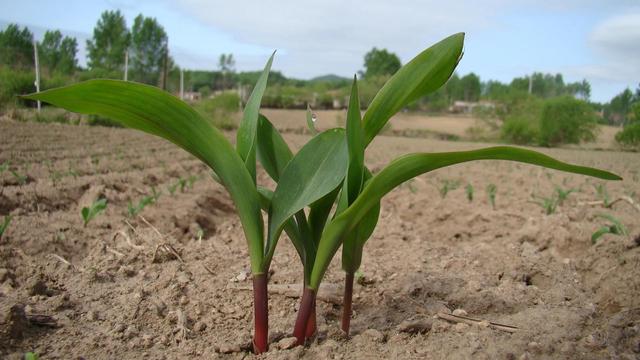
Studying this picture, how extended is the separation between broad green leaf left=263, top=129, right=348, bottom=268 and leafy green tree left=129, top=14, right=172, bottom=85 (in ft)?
80.4

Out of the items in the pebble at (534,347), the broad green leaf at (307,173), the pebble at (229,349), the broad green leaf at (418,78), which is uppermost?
the broad green leaf at (418,78)

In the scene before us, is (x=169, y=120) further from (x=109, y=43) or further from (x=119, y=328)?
(x=109, y=43)

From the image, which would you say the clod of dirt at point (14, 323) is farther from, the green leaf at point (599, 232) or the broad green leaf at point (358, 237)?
the green leaf at point (599, 232)

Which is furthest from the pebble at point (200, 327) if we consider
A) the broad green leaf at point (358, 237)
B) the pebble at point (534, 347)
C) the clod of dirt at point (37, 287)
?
the pebble at point (534, 347)

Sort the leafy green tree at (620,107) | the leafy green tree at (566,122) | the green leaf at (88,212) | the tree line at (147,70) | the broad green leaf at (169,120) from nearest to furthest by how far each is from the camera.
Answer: the broad green leaf at (169,120)
the green leaf at (88,212)
the leafy green tree at (620,107)
the tree line at (147,70)
the leafy green tree at (566,122)

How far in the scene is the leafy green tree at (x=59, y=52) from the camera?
67.2 ft

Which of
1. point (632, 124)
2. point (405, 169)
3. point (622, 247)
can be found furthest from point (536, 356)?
point (632, 124)

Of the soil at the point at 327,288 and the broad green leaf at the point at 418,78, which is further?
the soil at the point at 327,288

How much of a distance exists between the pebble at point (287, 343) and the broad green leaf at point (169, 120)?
25 centimetres

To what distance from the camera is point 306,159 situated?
1308 mm

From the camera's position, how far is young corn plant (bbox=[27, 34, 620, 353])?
3.54 feet

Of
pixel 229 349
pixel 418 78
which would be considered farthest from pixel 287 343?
pixel 418 78

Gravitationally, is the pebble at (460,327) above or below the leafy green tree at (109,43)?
below

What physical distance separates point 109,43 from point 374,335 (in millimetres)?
31915
